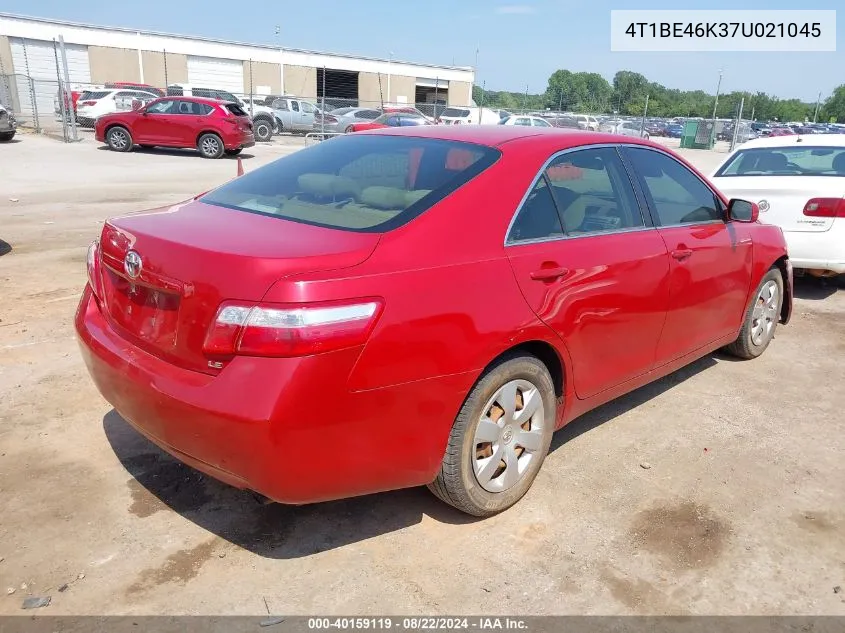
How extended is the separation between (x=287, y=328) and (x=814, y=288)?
7.31 m

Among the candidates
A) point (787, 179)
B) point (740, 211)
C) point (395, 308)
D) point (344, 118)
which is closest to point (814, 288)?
point (787, 179)

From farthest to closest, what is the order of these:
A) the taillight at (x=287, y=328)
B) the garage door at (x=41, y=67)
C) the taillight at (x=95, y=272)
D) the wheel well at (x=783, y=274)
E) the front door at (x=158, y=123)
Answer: the garage door at (x=41, y=67) < the front door at (x=158, y=123) < the wheel well at (x=783, y=274) < the taillight at (x=95, y=272) < the taillight at (x=287, y=328)

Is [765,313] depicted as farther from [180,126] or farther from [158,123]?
[158,123]

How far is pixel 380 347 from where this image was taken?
237cm

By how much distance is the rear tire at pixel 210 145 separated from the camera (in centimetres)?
1975

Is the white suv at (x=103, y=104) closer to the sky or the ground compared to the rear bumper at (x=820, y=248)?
closer to the sky

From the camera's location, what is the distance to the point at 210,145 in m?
19.8

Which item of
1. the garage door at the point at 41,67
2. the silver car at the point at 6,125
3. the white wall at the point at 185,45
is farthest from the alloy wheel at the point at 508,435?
the white wall at the point at 185,45

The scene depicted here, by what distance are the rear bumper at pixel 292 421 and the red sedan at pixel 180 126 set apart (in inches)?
721

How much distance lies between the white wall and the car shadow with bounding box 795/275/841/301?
36897 millimetres

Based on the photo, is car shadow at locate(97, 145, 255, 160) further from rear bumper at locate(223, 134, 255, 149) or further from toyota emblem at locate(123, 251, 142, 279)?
toyota emblem at locate(123, 251, 142, 279)

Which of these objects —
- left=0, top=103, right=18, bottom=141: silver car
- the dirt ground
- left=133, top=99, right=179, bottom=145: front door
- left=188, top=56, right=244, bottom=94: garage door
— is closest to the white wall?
left=188, top=56, right=244, bottom=94: garage door

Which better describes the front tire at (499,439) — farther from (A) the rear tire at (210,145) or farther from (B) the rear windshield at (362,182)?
(A) the rear tire at (210,145)

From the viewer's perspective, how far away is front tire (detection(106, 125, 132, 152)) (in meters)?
19.9
